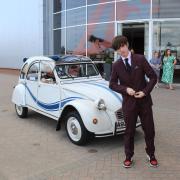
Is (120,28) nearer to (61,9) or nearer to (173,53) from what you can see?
(173,53)

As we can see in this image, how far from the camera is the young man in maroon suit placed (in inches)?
203

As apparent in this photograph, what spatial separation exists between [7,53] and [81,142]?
75.4ft

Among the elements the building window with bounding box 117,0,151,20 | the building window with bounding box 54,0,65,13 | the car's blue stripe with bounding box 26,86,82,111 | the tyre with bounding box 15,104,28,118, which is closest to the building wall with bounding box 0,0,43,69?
the building window with bounding box 54,0,65,13

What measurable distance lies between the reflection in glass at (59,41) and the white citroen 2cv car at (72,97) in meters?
12.6

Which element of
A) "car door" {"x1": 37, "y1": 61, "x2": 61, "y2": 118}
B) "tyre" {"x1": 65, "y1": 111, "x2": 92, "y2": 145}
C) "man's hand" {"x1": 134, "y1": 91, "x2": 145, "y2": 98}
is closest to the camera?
"man's hand" {"x1": 134, "y1": 91, "x2": 145, "y2": 98}

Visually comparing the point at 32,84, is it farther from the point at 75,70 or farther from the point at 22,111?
the point at 75,70

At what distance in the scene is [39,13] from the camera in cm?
2322

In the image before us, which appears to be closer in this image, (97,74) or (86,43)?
(97,74)

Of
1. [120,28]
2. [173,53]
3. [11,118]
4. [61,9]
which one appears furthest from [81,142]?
[61,9]

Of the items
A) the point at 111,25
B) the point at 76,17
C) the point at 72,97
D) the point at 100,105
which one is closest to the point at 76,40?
the point at 76,17

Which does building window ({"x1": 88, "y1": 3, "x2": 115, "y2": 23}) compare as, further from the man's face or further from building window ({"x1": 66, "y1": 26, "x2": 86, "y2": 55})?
the man's face

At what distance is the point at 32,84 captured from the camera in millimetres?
8297

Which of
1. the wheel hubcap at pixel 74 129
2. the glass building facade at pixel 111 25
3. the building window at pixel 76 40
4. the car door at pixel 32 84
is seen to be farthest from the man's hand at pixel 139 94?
the building window at pixel 76 40

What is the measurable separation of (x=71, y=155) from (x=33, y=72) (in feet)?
10.00
